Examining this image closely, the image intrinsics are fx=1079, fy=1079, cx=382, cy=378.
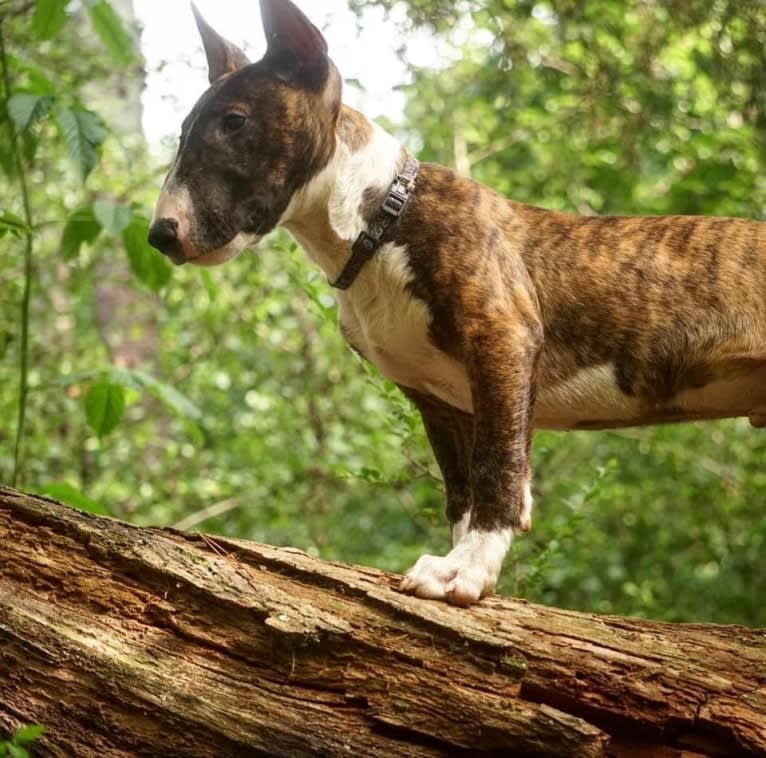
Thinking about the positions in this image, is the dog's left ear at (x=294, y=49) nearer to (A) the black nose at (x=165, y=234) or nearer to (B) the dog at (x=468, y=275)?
(B) the dog at (x=468, y=275)

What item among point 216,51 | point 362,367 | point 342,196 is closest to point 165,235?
point 342,196

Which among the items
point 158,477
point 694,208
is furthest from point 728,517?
point 158,477

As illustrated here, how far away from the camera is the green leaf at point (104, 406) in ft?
13.0

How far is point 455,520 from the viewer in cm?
405

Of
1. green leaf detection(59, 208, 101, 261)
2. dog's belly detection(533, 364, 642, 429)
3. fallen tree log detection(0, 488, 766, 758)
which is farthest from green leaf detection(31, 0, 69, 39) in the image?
dog's belly detection(533, 364, 642, 429)

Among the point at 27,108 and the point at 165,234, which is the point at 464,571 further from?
the point at 27,108

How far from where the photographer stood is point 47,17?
393 centimetres

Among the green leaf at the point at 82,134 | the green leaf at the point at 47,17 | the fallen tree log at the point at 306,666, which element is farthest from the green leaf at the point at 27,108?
the fallen tree log at the point at 306,666

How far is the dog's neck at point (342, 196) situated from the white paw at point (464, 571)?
112cm

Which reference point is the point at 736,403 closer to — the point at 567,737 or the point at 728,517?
the point at 567,737

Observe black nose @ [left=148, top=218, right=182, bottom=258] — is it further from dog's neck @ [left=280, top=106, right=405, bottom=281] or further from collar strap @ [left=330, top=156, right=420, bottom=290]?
collar strap @ [left=330, top=156, right=420, bottom=290]

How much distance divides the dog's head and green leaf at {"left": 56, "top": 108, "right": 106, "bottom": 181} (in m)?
0.43

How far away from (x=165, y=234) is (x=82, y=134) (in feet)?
2.42

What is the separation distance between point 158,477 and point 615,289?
18.4ft
